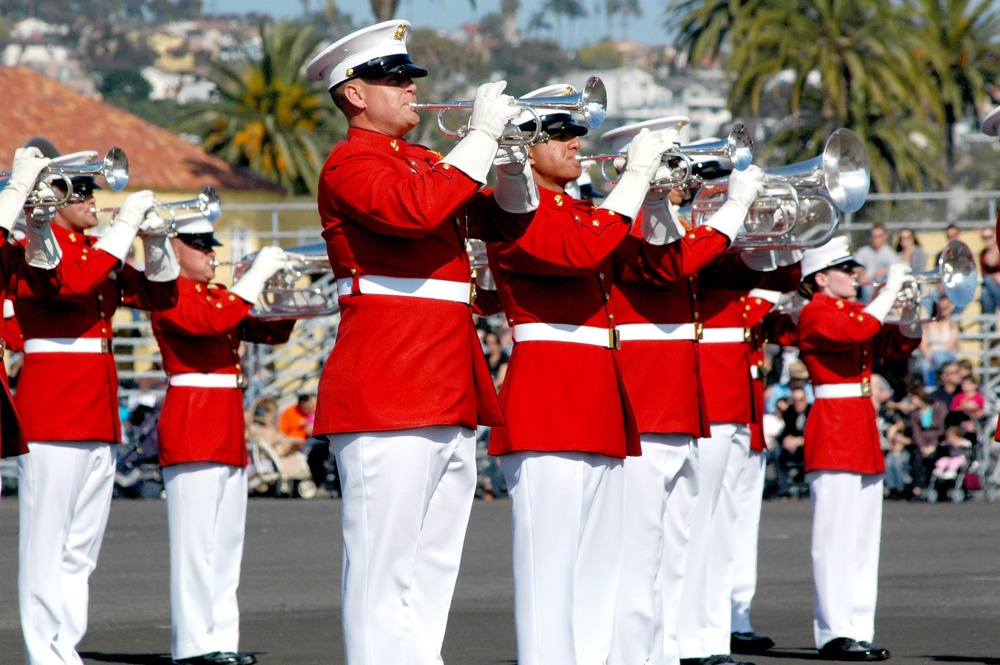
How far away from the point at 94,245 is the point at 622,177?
2.58 meters

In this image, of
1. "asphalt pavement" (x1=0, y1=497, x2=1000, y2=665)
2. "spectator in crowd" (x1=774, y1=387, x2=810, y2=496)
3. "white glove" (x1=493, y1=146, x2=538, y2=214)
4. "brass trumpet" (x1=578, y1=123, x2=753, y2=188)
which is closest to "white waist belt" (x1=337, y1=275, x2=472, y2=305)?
"white glove" (x1=493, y1=146, x2=538, y2=214)

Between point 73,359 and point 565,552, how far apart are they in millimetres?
2662

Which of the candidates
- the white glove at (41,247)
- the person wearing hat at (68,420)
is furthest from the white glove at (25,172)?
the person wearing hat at (68,420)

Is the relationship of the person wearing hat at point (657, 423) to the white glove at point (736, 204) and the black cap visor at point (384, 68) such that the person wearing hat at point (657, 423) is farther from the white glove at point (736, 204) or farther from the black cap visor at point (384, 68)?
the black cap visor at point (384, 68)

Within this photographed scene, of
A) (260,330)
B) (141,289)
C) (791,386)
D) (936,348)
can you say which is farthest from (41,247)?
(936,348)

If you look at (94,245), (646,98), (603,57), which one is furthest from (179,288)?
(603,57)

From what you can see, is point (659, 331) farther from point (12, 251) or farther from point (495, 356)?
point (495, 356)

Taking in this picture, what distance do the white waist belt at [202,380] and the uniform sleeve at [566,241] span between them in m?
2.84

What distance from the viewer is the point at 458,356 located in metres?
5.38

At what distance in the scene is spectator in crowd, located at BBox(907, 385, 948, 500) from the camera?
16516 millimetres

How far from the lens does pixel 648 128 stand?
7.04 m

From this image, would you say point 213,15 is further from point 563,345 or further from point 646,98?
point 563,345

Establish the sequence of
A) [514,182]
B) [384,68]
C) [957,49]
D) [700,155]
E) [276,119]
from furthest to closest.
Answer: [276,119], [957,49], [700,155], [514,182], [384,68]

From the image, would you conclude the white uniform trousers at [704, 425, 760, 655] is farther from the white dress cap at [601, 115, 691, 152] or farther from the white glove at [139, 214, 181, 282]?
the white glove at [139, 214, 181, 282]
